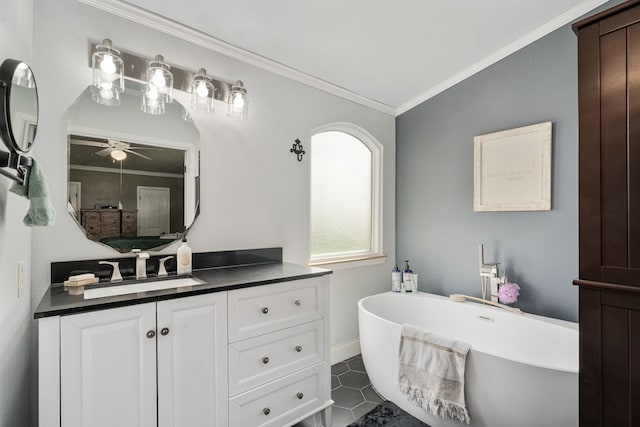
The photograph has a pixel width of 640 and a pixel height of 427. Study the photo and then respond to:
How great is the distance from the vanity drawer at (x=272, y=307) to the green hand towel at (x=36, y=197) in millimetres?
818

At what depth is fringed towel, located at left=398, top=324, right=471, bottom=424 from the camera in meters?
1.84

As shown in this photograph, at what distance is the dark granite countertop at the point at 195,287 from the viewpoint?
124 centimetres

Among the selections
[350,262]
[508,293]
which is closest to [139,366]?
[350,262]

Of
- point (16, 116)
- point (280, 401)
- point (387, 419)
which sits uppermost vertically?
point (16, 116)

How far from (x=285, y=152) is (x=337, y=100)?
81 centimetres

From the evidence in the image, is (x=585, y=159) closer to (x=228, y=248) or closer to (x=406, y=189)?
(x=228, y=248)

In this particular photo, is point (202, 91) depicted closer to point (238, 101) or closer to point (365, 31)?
point (238, 101)

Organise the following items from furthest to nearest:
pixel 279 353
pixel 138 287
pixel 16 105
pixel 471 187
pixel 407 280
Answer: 1. pixel 407 280
2. pixel 471 187
3. pixel 279 353
4. pixel 138 287
5. pixel 16 105

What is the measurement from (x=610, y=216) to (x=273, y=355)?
1.63 m

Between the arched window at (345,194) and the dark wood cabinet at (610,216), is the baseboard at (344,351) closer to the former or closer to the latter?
the arched window at (345,194)

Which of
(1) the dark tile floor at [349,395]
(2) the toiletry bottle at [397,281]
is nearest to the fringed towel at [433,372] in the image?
(1) the dark tile floor at [349,395]

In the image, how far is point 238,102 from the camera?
224 cm

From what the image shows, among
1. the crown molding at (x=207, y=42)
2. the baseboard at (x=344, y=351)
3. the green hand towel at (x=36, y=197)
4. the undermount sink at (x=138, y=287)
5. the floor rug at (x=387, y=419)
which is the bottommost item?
the floor rug at (x=387, y=419)

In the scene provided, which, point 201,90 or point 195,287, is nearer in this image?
point 195,287
